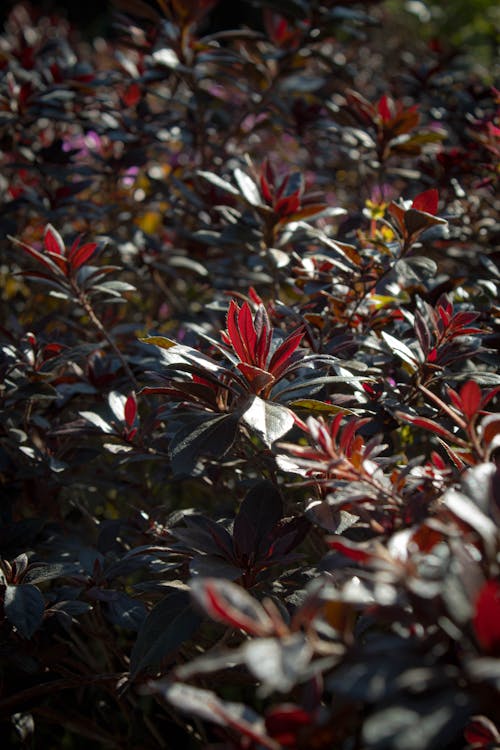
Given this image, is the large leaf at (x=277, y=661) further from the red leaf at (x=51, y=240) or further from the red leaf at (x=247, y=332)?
the red leaf at (x=51, y=240)

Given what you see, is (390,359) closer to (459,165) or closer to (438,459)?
(438,459)

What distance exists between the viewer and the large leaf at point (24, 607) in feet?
3.76

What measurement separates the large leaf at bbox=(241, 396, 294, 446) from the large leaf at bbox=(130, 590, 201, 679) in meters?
0.31

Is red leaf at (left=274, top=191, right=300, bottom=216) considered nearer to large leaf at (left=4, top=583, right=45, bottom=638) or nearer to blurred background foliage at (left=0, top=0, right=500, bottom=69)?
large leaf at (left=4, top=583, right=45, bottom=638)

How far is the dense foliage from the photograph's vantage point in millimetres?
734

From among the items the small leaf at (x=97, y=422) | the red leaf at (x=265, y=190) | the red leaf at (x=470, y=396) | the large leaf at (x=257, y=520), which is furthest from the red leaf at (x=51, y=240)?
the red leaf at (x=470, y=396)

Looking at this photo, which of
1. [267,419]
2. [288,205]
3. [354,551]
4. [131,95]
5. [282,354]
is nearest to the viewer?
[354,551]

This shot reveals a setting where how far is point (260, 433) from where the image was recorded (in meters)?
1.03

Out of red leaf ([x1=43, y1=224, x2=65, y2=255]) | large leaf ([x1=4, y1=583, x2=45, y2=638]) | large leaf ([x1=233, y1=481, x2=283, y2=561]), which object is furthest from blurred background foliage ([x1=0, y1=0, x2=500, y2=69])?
large leaf ([x1=4, y1=583, x2=45, y2=638])

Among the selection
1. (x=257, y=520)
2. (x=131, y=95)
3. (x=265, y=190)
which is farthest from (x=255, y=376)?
(x=131, y=95)

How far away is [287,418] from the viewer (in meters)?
1.06

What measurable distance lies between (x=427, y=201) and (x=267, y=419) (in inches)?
25.5

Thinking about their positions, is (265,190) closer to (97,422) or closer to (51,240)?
(51,240)

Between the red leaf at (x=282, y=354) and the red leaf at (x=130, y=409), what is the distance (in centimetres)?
38
